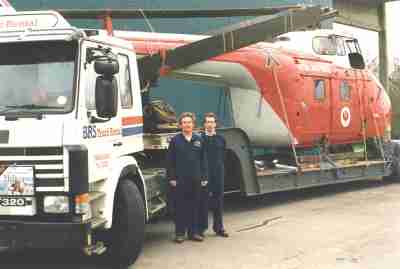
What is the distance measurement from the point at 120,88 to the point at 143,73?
1835 millimetres

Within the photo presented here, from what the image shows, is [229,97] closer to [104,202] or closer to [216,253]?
[216,253]

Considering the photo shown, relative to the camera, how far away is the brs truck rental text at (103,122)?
19.5ft

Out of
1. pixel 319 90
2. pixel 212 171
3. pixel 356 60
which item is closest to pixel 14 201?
pixel 212 171

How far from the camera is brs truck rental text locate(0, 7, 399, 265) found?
5.93 m

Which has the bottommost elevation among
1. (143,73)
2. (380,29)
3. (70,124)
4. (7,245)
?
(7,245)

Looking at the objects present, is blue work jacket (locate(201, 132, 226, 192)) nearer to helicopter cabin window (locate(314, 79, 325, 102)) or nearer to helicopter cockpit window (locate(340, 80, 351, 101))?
helicopter cabin window (locate(314, 79, 325, 102))

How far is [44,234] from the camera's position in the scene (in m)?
5.89

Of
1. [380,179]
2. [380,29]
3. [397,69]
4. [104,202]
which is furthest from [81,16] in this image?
[397,69]

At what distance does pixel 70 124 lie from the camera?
5949 millimetres

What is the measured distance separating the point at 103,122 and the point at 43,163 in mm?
989

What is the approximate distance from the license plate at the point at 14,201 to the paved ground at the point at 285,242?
5.72 feet

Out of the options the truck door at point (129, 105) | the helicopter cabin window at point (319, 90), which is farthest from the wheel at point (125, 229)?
the helicopter cabin window at point (319, 90)

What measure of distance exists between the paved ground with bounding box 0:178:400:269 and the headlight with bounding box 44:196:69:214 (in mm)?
1706

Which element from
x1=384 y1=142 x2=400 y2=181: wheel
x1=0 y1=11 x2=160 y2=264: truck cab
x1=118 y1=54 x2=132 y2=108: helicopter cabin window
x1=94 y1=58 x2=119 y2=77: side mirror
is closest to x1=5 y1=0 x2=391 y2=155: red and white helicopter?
x1=384 y1=142 x2=400 y2=181: wheel
